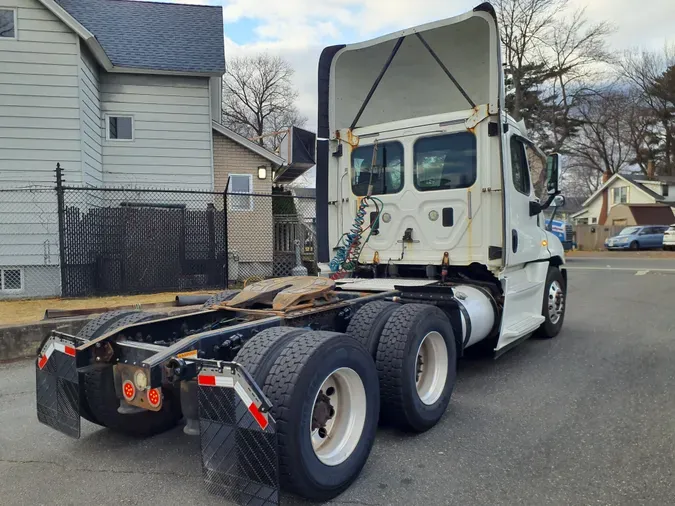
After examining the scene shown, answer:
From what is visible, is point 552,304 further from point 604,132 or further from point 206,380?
point 604,132

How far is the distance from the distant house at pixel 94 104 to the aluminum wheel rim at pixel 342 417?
9772 mm

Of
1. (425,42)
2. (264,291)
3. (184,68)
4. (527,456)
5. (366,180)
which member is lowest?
(527,456)

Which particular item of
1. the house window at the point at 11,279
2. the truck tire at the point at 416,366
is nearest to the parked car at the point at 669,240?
the truck tire at the point at 416,366

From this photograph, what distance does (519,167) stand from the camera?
6223 millimetres

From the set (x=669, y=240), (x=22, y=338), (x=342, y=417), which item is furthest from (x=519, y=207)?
(x=669, y=240)

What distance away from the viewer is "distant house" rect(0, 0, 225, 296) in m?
11.5

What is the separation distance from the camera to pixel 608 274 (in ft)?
53.4

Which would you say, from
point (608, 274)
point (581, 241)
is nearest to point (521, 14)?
point (581, 241)

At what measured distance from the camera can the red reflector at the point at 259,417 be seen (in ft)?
8.73

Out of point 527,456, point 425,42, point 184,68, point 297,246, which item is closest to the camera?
point 527,456

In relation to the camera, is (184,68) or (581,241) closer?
(184,68)

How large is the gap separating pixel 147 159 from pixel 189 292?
482 cm

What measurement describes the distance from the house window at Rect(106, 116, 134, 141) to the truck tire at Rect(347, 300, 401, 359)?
11.5 m

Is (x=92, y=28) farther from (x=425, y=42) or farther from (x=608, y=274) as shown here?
(x=608, y=274)
